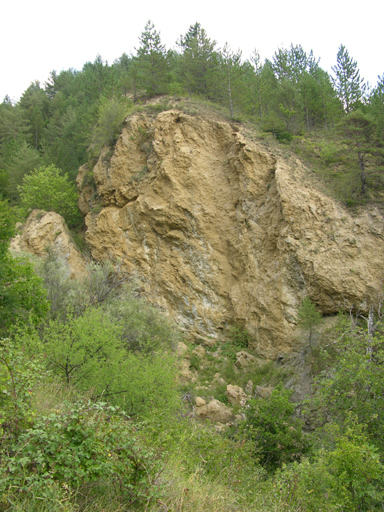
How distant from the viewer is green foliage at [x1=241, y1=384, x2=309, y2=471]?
409 inches

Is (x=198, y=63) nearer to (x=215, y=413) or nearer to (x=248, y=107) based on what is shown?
(x=248, y=107)

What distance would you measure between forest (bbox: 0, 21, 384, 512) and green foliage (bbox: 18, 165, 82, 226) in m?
0.13

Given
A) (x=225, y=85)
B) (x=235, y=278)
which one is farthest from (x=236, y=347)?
(x=225, y=85)

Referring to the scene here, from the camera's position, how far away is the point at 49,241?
2194 cm

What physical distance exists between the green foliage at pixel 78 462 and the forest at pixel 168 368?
0.07 ft

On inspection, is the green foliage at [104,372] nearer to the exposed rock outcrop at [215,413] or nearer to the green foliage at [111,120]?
the exposed rock outcrop at [215,413]

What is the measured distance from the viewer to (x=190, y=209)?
2066 cm

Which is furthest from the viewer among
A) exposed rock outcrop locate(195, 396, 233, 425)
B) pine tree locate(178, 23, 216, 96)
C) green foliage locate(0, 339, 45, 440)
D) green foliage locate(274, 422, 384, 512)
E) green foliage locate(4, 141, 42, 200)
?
green foliage locate(4, 141, 42, 200)

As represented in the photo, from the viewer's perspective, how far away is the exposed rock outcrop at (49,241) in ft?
70.5

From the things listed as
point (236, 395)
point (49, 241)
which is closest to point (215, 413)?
point (236, 395)

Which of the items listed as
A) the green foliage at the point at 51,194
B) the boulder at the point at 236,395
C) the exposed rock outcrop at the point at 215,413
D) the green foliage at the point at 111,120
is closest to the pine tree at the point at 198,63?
the green foliage at the point at 111,120

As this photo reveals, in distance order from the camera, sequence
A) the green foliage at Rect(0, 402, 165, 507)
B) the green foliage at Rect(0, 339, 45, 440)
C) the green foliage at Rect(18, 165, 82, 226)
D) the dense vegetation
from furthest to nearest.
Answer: the green foliage at Rect(18, 165, 82, 226), the dense vegetation, the green foliage at Rect(0, 339, 45, 440), the green foliage at Rect(0, 402, 165, 507)

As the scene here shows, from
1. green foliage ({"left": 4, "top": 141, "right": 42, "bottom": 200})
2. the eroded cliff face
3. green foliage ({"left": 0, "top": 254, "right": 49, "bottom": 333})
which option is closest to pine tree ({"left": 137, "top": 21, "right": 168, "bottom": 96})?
the eroded cliff face

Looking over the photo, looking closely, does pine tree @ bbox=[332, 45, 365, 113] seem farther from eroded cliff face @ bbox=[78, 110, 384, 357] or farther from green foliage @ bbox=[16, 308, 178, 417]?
green foliage @ bbox=[16, 308, 178, 417]
